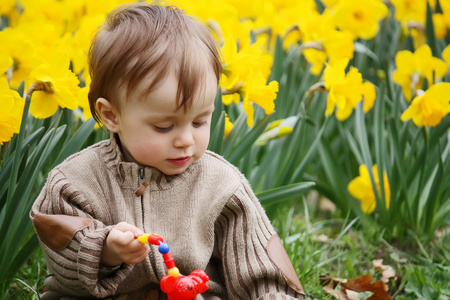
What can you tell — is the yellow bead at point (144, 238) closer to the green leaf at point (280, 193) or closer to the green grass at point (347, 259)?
the green grass at point (347, 259)

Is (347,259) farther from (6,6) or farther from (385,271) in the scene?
(6,6)

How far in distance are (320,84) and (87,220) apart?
4.00 ft

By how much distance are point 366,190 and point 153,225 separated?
1.30 meters

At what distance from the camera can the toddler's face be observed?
4.49 ft

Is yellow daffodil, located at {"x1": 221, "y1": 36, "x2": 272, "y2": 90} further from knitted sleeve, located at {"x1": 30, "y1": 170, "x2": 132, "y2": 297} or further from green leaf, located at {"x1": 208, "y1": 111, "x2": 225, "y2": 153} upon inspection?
knitted sleeve, located at {"x1": 30, "y1": 170, "x2": 132, "y2": 297}

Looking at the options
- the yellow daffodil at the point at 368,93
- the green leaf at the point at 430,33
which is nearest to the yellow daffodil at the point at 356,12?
the green leaf at the point at 430,33

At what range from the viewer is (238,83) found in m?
1.97

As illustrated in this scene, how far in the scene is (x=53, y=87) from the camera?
1712mm

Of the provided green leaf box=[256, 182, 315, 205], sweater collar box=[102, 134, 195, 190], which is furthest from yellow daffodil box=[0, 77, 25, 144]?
green leaf box=[256, 182, 315, 205]

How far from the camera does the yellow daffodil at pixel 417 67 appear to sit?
2592mm

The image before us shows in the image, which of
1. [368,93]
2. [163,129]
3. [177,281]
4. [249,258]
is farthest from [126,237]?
[368,93]

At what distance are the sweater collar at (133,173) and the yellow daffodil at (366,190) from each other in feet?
3.93

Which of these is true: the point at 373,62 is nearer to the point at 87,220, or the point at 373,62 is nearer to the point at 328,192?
the point at 328,192

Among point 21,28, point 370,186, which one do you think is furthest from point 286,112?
point 21,28
